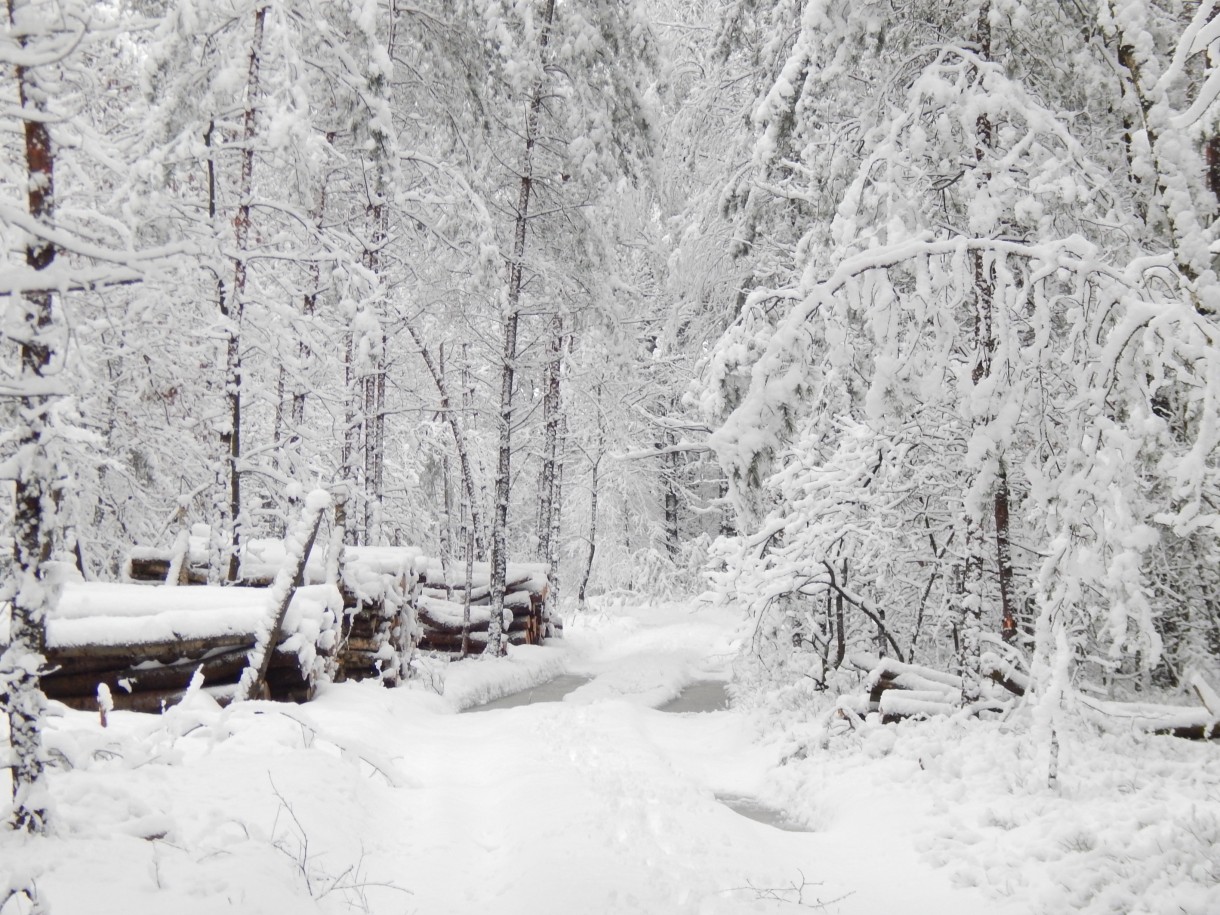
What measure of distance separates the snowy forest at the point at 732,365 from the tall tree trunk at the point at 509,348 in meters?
0.11

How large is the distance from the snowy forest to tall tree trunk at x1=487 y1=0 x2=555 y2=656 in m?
0.11

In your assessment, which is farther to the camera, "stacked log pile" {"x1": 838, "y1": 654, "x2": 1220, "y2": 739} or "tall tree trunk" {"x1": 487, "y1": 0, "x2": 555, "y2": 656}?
"tall tree trunk" {"x1": 487, "y1": 0, "x2": 555, "y2": 656}

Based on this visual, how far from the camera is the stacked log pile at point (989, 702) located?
6.80 m

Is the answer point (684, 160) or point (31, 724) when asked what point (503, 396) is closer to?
point (684, 160)

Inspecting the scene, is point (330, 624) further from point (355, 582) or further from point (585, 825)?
point (585, 825)

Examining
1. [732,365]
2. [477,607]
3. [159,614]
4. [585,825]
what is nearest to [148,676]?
[159,614]

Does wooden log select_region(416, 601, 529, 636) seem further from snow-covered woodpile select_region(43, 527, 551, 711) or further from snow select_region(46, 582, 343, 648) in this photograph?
snow select_region(46, 582, 343, 648)

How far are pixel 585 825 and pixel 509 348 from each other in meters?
11.2

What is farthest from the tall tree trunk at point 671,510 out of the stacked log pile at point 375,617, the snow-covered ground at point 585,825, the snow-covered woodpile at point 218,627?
the snow-covered ground at point 585,825

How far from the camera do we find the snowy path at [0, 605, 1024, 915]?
13.5 ft

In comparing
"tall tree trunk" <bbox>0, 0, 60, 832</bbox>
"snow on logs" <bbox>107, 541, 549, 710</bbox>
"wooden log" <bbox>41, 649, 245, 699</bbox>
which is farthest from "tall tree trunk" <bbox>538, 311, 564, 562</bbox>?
"tall tree trunk" <bbox>0, 0, 60, 832</bbox>

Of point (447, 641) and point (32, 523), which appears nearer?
point (32, 523)

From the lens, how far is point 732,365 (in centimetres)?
510

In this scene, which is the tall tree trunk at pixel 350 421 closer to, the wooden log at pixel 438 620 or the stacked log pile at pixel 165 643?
the wooden log at pixel 438 620
